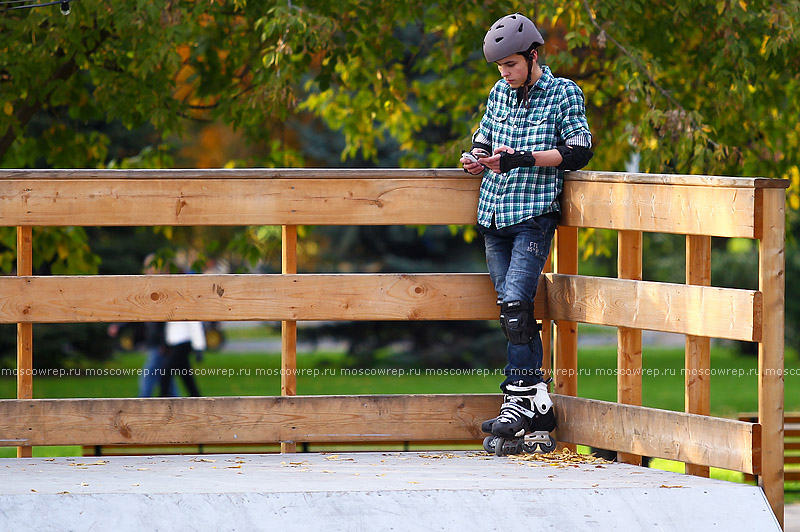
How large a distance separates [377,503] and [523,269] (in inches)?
56.7

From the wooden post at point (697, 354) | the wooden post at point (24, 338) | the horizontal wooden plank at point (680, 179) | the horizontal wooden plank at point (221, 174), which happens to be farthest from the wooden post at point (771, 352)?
the wooden post at point (24, 338)

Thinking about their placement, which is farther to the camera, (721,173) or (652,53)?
(652,53)

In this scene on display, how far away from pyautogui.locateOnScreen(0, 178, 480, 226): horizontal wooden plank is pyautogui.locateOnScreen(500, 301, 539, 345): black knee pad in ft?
1.66

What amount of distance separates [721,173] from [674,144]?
2.34ft

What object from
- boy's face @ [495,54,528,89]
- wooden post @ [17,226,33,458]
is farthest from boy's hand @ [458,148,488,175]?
wooden post @ [17,226,33,458]

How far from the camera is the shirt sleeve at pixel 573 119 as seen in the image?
516 cm

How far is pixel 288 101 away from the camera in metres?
7.56

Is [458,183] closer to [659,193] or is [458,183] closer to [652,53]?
[659,193]

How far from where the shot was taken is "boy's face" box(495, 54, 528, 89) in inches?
206

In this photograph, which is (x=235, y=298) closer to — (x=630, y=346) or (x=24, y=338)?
(x=24, y=338)

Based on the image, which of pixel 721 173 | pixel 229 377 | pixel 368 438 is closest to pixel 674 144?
pixel 721 173

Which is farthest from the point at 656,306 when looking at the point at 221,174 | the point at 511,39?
the point at 221,174

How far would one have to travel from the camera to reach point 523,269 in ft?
17.0

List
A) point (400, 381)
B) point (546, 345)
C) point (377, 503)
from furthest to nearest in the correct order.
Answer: point (400, 381) < point (546, 345) < point (377, 503)
